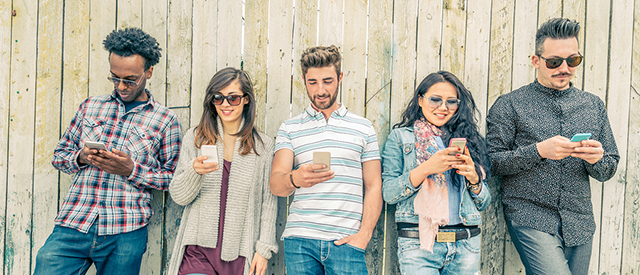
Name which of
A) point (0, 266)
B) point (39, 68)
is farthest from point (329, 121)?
point (0, 266)

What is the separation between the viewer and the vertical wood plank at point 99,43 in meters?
2.93

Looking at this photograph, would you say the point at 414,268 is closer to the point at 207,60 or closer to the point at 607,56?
the point at 207,60

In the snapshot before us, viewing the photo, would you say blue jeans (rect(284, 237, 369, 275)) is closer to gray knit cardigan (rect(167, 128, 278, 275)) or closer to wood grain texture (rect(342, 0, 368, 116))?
gray knit cardigan (rect(167, 128, 278, 275))

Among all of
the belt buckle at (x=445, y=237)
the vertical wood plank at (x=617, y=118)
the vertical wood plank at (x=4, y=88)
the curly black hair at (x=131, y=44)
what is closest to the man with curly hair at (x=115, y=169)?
the curly black hair at (x=131, y=44)

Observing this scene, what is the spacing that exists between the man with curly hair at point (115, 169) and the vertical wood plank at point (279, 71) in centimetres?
80

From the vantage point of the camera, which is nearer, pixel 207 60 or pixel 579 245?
pixel 579 245

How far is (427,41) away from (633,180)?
219cm

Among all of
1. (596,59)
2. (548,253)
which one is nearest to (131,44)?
(548,253)

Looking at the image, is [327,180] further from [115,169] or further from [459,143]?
[115,169]

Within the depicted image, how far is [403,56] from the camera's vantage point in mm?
3039

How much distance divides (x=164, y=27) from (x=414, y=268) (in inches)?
105

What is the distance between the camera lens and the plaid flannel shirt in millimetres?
2436

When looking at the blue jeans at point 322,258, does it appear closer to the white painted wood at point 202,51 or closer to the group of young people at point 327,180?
the group of young people at point 327,180

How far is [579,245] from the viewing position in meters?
2.54
